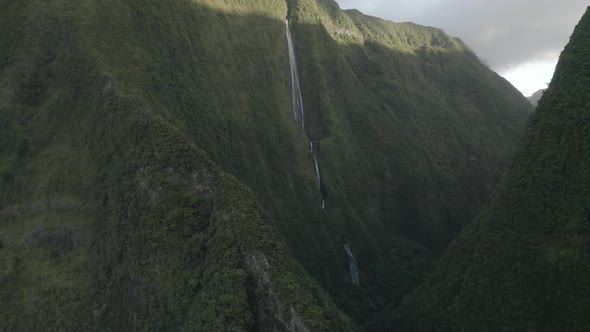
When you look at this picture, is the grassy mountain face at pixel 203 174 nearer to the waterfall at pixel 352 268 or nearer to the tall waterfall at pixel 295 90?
the waterfall at pixel 352 268

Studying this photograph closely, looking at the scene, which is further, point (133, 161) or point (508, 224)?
point (508, 224)

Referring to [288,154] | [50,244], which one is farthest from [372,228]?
[50,244]

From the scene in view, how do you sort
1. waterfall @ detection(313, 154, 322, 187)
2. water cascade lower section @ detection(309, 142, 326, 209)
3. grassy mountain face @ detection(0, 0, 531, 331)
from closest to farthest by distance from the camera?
grassy mountain face @ detection(0, 0, 531, 331) < water cascade lower section @ detection(309, 142, 326, 209) < waterfall @ detection(313, 154, 322, 187)

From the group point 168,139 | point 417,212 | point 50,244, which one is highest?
point 168,139

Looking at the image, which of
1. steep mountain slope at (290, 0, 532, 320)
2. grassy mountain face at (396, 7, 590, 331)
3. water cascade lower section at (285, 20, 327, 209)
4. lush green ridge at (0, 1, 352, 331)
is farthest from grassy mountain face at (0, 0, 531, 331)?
grassy mountain face at (396, 7, 590, 331)

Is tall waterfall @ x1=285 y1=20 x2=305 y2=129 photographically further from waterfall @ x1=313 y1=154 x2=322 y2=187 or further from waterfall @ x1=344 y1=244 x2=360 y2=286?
A: waterfall @ x1=344 y1=244 x2=360 y2=286

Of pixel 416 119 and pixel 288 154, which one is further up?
pixel 416 119

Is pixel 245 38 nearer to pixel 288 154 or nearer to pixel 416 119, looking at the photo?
pixel 288 154
